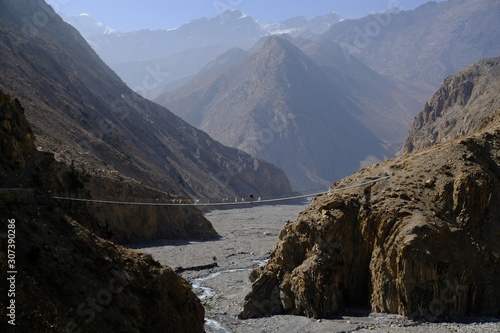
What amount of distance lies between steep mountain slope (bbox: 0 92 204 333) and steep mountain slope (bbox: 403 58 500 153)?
79.5 meters

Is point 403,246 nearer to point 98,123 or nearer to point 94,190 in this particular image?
point 94,190

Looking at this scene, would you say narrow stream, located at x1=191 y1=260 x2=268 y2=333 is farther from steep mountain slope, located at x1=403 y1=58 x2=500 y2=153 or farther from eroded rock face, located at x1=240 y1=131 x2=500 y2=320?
steep mountain slope, located at x1=403 y1=58 x2=500 y2=153

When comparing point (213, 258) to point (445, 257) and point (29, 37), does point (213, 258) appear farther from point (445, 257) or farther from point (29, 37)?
point (29, 37)

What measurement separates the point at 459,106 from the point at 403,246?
305 ft

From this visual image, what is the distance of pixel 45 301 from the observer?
1291 cm

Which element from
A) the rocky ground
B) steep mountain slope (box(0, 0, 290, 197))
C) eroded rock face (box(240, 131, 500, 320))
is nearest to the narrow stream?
the rocky ground

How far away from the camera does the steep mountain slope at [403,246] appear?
22.0 meters

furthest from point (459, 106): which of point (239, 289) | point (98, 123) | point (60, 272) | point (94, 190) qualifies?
point (60, 272)

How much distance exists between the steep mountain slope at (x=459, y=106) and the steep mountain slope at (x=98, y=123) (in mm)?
43374

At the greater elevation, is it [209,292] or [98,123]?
[98,123]

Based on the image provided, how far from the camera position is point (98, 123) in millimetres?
86000

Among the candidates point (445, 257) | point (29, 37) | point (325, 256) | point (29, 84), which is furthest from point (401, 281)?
point (29, 37)

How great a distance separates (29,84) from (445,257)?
65.9 m

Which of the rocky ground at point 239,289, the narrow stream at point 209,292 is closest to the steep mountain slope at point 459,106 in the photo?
the rocky ground at point 239,289
